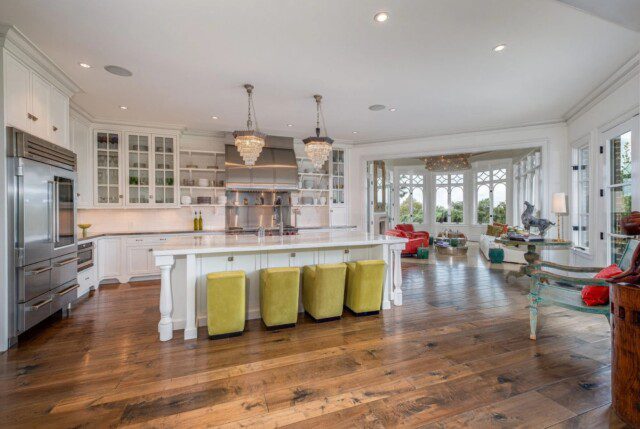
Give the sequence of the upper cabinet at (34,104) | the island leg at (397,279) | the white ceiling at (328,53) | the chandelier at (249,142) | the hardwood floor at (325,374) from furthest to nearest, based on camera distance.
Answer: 1. the island leg at (397,279)
2. the chandelier at (249,142)
3. the upper cabinet at (34,104)
4. the white ceiling at (328,53)
5. the hardwood floor at (325,374)

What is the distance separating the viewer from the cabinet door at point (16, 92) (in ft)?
9.45

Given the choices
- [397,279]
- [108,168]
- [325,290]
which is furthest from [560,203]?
[108,168]

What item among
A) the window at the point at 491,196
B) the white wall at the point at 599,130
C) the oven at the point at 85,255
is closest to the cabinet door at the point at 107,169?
the oven at the point at 85,255

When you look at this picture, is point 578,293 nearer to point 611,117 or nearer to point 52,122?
point 611,117

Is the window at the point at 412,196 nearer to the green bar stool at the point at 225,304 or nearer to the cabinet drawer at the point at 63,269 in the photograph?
the green bar stool at the point at 225,304

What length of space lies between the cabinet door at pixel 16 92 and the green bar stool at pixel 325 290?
10.8 ft

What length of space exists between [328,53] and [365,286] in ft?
8.61

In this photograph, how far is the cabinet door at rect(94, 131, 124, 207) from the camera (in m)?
5.58

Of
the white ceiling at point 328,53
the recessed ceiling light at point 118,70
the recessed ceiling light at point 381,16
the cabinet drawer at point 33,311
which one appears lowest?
the cabinet drawer at point 33,311

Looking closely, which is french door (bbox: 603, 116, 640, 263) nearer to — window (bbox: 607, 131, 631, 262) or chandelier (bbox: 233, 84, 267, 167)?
window (bbox: 607, 131, 631, 262)

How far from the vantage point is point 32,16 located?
2.64m

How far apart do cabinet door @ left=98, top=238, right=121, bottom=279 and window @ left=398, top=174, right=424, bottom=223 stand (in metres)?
9.67

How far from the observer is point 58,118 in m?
3.79

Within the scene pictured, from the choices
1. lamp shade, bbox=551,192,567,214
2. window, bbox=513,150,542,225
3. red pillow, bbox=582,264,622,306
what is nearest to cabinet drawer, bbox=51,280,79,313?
red pillow, bbox=582,264,622,306
